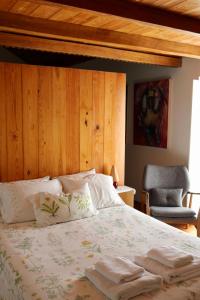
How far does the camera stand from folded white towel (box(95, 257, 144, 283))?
1599 mm

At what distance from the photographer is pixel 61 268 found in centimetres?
185

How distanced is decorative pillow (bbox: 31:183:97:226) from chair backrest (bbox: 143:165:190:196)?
1.35m

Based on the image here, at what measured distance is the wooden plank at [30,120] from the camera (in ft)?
10.1

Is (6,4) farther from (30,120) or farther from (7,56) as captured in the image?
(7,56)

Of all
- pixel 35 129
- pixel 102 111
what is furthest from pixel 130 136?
pixel 35 129

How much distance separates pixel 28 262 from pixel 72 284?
1.30 feet

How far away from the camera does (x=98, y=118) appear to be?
355cm

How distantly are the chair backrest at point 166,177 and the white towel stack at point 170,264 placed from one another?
203 cm

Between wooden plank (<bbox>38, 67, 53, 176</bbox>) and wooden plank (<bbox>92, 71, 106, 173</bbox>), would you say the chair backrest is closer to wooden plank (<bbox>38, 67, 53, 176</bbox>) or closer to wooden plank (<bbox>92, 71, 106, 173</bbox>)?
wooden plank (<bbox>92, 71, 106, 173</bbox>)

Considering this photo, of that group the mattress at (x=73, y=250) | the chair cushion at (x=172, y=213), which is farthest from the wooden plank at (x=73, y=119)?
the chair cushion at (x=172, y=213)

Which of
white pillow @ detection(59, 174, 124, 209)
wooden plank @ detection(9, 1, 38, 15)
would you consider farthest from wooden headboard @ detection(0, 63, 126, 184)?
wooden plank @ detection(9, 1, 38, 15)

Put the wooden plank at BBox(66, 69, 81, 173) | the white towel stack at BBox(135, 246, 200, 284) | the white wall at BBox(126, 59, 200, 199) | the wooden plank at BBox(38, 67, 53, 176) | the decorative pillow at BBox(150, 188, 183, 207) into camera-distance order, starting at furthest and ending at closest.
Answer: the white wall at BBox(126, 59, 200, 199)
the decorative pillow at BBox(150, 188, 183, 207)
the wooden plank at BBox(66, 69, 81, 173)
the wooden plank at BBox(38, 67, 53, 176)
the white towel stack at BBox(135, 246, 200, 284)

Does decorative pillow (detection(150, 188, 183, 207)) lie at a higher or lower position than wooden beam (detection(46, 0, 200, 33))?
lower

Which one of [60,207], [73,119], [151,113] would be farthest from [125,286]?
[151,113]
